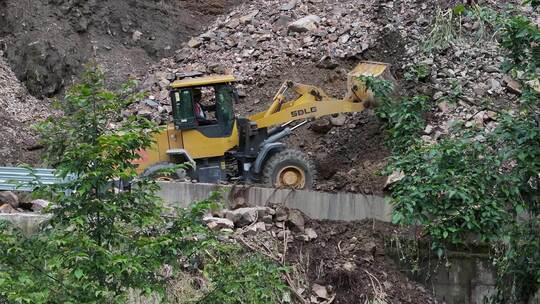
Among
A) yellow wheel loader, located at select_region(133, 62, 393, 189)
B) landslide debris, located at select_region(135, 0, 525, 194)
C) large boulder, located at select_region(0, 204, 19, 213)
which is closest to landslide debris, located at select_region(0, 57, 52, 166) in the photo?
landslide debris, located at select_region(135, 0, 525, 194)

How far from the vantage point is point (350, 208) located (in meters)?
12.5

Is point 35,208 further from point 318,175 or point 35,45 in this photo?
point 35,45

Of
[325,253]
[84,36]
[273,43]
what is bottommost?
[325,253]

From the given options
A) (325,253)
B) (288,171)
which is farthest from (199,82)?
(325,253)

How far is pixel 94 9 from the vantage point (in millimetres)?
21172

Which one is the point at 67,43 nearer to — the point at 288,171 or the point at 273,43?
the point at 273,43

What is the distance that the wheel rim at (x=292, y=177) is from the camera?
13883 mm

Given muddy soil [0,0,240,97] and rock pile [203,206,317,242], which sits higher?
muddy soil [0,0,240,97]

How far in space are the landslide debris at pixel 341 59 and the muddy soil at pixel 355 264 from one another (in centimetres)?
174

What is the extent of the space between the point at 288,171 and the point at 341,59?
4960 mm

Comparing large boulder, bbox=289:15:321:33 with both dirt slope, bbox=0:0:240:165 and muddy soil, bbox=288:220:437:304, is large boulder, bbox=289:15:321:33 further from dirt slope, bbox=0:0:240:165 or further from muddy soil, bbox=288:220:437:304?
muddy soil, bbox=288:220:437:304

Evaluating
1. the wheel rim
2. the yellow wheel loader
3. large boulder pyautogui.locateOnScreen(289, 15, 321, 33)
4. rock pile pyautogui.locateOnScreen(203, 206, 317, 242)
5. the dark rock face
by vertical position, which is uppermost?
large boulder pyautogui.locateOnScreen(289, 15, 321, 33)

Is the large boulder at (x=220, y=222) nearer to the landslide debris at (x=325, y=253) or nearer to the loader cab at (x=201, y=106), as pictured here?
the landslide debris at (x=325, y=253)

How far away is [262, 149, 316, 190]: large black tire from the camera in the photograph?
45.4 ft
